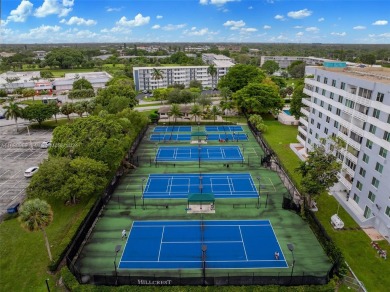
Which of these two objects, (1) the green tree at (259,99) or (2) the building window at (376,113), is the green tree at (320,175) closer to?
(2) the building window at (376,113)

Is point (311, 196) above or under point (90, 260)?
above

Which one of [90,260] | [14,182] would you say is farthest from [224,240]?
[14,182]

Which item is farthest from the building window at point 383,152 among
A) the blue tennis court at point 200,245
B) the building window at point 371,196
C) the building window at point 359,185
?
the blue tennis court at point 200,245

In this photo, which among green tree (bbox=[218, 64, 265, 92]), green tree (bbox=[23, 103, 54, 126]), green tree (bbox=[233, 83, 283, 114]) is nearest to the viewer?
green tree (bbox=[23, 103, 54, 126])

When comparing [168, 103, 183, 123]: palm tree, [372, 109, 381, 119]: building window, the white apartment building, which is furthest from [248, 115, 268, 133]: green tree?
[372, 109, 381, 119]: building window

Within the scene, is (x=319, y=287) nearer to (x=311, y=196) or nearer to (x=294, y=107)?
(x=311, y=196)

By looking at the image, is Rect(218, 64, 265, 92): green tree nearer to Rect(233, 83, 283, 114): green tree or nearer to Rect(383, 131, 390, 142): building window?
Rect(233, 83, 283, 114): green tree
